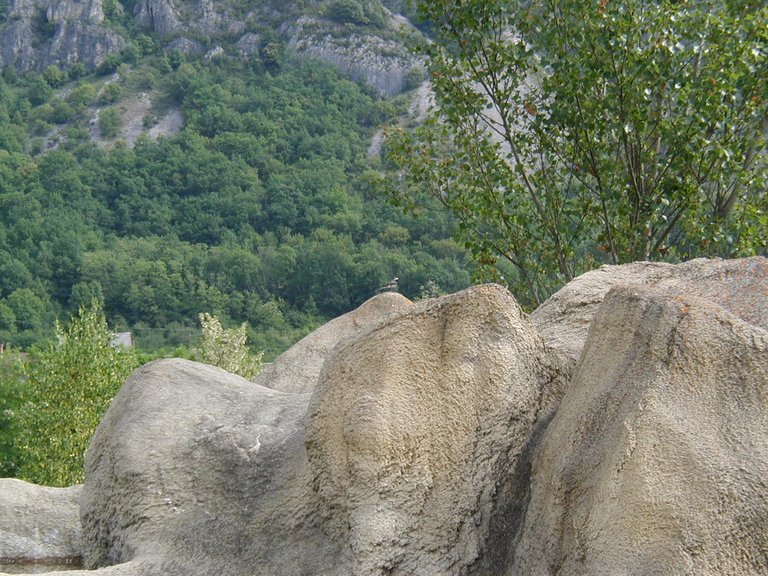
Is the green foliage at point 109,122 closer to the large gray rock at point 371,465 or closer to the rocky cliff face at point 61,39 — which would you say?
the rocky cliff face at point 61,39

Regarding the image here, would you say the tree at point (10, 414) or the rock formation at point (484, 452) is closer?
the rock formation at point (484, 452)

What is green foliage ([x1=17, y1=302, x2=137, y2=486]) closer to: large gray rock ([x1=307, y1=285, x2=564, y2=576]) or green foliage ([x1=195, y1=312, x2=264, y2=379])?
green foliage ([x1=195, y1=312, x2=264, y2=379])

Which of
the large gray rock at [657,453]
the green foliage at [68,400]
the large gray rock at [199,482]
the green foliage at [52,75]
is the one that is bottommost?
the green foliage at [52,75]

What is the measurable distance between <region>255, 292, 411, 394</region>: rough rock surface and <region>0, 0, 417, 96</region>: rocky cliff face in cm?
11115

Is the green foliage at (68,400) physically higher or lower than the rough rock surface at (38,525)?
lower

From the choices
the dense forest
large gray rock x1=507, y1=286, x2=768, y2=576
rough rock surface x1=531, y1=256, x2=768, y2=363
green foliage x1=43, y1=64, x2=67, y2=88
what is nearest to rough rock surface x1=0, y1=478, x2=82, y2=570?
rough rock surface x1=531, y1=256, x2=768, y2=363

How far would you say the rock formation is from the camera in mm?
5207

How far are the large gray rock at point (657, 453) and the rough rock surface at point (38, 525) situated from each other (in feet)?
11.2

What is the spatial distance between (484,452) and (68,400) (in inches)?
749

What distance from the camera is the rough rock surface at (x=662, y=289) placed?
20.9 feet

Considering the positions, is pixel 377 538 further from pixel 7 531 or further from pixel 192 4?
pixel 192 4

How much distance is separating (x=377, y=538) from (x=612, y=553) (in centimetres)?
119

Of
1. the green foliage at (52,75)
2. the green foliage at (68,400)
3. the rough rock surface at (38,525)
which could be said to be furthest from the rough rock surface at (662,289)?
the green foliage at (52,75)

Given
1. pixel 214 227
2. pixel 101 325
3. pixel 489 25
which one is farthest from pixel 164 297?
pixel 489 25
